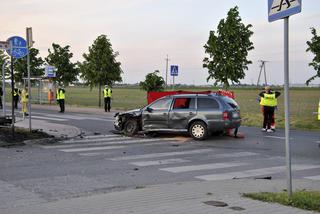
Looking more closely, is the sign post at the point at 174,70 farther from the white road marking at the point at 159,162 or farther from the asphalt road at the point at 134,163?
the white road marking at the point at 159,162

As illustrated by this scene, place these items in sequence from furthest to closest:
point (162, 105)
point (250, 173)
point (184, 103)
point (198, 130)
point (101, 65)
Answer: point (101, 65) → point (162, 105) → point (184, 103) → point (198, 130) → point (250, 173)

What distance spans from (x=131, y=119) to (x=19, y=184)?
361 inches

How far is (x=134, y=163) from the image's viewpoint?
1104 cm

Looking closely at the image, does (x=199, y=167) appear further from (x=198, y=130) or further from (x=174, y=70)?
(x=174, y=70)

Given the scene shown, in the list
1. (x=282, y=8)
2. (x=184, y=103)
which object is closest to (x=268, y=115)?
(x=184, y=103)

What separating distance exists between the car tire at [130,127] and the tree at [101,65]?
775 inches

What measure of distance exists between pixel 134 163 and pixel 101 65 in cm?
2653

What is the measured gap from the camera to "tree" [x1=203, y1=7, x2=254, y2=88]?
1034 inches

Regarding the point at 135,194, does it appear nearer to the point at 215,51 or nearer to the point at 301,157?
the point at 301,157

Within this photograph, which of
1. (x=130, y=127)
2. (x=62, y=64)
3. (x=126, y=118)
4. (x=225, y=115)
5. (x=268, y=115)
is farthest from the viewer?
(x=62, y=64)

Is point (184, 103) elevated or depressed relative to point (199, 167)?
elevated

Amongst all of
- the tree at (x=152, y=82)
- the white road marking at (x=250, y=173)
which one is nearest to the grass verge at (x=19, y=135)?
the white road marking at (x=250, y=173)

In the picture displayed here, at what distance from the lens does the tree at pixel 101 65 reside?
3684 cm

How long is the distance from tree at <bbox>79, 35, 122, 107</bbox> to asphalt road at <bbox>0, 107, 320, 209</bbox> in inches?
807
